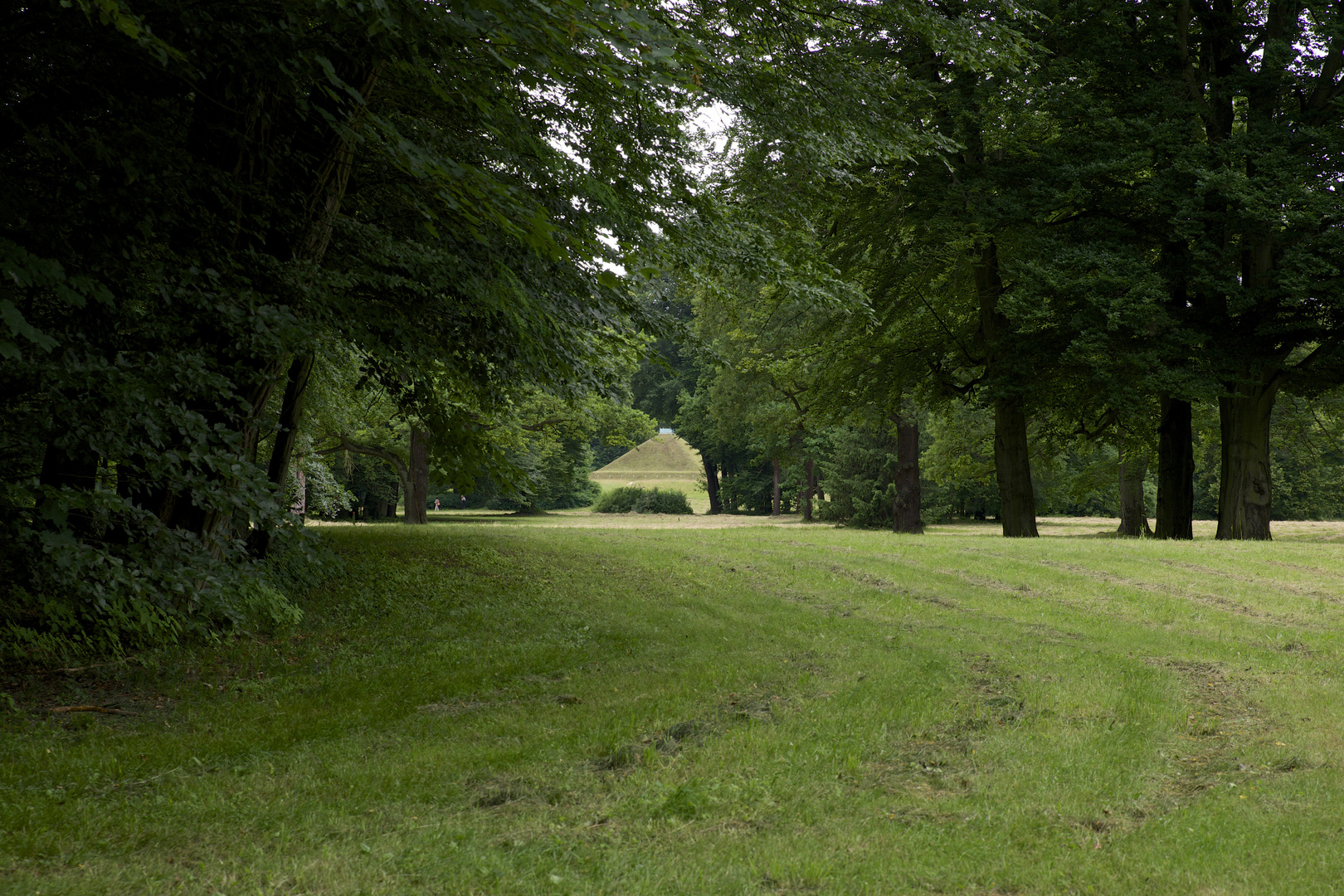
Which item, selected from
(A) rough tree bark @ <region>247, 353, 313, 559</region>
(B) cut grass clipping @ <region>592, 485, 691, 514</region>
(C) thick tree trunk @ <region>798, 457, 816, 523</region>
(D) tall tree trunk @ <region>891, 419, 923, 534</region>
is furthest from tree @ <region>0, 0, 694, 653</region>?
(B) cut grass clipping @ <region>592, 485, 691, 514</region>

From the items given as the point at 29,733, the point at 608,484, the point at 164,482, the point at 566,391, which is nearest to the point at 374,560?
the point at 566,391

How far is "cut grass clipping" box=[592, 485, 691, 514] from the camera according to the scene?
169 ft

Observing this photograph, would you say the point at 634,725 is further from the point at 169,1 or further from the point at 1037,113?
the point at 1037,113

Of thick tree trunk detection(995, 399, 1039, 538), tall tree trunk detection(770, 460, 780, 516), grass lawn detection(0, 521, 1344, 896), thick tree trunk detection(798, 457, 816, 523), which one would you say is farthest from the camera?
tall tree trunk detection(770, 460, 780, 516)

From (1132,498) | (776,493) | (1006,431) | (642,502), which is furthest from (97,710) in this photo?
(776,493)

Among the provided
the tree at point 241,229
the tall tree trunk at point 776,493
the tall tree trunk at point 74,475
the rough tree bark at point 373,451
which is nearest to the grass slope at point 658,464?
the tall tree trunk at point 776,493

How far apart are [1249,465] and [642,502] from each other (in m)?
36.7

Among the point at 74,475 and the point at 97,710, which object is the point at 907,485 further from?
the point at 97,710

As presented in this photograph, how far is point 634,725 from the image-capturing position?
566cm

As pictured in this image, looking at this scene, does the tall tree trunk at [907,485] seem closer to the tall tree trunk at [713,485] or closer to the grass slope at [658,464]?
the tall tree trunk at [713,485]

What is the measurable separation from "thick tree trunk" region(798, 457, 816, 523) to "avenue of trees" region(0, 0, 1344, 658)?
73.4 ft

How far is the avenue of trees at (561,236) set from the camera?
5637 mm

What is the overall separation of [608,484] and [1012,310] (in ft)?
172

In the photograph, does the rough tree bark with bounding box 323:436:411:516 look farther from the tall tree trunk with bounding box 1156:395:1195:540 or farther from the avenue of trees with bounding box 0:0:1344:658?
the tall tree trunk with bounding box 1156:395:1195:540
